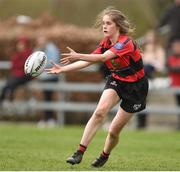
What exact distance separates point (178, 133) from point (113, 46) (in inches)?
286

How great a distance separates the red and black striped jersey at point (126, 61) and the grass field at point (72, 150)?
3.63 feet

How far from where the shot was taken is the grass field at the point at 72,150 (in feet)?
31.2

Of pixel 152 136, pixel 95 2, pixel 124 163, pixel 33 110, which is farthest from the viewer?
pixel 95 2

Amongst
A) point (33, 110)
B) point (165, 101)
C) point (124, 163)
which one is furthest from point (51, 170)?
point (165, 101)

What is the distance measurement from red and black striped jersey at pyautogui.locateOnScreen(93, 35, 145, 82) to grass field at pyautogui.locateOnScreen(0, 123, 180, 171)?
1107mm

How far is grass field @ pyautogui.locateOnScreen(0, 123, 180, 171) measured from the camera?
952 cm

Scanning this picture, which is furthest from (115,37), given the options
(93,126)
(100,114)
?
(93,126)

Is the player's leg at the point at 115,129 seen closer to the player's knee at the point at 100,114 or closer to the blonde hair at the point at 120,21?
the player's knee at the point at 100,114

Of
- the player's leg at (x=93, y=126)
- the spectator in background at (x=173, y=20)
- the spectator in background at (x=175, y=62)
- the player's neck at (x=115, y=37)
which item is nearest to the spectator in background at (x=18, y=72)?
the spectator in background at (x=173, y=20)

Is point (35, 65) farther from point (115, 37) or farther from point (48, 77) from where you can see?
point (48, 77)

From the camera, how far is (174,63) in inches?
671

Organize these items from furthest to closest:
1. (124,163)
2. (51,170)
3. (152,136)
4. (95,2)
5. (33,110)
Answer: (95,2)
(33,110)
(152,136)
(124,163)
(51,170)

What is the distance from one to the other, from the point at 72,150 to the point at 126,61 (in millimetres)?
3214

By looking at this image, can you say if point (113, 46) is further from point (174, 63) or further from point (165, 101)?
point (165, 101)
